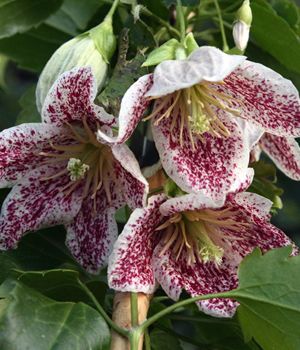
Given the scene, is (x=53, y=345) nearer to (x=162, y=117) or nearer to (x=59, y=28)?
(x=162, y=117)

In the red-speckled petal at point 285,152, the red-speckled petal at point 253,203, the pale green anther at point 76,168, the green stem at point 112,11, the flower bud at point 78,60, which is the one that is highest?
the green stem at point 112,11

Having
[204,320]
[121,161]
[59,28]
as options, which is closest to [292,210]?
[59,28]

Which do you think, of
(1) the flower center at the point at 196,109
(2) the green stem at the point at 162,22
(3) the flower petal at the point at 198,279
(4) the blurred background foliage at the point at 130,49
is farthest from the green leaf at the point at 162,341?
(2) the green stem at the point at 162,22

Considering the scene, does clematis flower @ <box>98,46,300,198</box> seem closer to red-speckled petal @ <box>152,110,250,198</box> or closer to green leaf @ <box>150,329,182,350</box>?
red-speckled petal @ <box>152,110,250,198</box>

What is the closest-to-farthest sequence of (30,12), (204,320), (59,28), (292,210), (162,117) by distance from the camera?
(162,117)
(204,320)
(30,12)
(59,28)
(292,210)

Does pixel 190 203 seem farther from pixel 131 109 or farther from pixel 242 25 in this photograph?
pixel 242 25

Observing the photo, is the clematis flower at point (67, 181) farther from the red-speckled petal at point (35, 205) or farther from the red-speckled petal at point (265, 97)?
the red-speckled petal at point (265, 97)

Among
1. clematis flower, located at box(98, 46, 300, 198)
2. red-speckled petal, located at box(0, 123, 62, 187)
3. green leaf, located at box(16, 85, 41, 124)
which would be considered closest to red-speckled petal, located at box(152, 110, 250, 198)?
clematis flower, located at box(98, 46, 300, 198)
